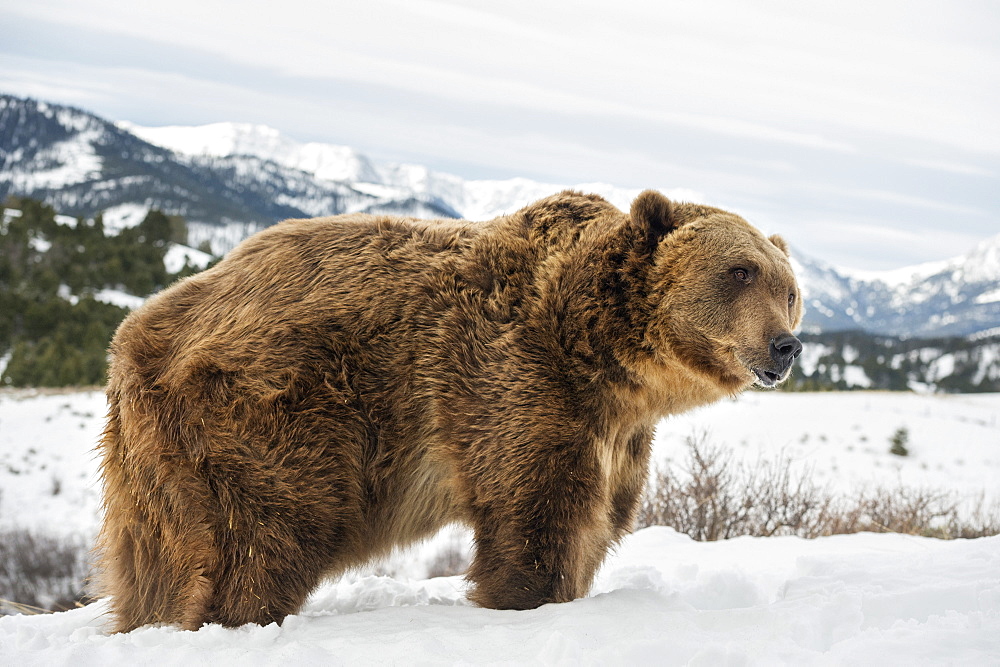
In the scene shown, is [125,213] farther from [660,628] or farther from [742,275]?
[660,628]

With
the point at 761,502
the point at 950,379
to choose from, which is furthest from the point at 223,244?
the point at 761,502

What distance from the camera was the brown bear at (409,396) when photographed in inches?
141

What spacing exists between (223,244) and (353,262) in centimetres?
18199

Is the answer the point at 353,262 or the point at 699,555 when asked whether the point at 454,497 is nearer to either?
the point at 353,262

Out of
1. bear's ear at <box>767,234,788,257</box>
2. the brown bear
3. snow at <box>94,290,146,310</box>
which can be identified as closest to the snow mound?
the brown bear

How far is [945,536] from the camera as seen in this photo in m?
7.43

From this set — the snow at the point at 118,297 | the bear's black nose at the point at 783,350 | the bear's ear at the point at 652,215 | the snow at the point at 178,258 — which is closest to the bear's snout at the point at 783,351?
the bear's black nose at the point at 783,350

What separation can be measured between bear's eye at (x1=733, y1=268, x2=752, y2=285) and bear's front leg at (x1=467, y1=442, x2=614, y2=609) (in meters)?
1.08

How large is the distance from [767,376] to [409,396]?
1.69m

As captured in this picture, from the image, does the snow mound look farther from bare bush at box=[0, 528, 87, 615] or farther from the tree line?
the tree line

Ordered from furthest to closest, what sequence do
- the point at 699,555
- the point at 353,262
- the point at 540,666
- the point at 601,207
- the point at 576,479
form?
the point at 699,555 < the point at 601,207 < the point at 353,262 < the point at 576,479 < the point at 540,666

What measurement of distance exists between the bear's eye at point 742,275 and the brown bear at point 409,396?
0.04 ft

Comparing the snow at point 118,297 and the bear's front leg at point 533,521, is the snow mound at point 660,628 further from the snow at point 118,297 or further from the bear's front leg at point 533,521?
the snow at point 118,297

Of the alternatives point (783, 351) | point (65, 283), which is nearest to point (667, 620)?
point (783, 351)
